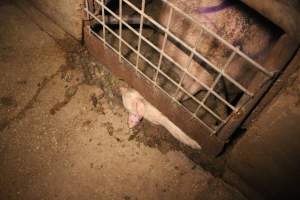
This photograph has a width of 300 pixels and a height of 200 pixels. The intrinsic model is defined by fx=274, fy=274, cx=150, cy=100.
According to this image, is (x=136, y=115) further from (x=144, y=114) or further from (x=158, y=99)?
(x=158, y=99)

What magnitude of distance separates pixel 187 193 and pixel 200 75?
1.06m

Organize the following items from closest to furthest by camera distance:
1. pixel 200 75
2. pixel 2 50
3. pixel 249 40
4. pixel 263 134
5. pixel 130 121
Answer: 1. pixel 263 134
2. pixel 249 40
3. pixel 200 75
4. pixel 130 121
5. pixel 2 50

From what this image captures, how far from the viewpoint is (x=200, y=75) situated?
248cm

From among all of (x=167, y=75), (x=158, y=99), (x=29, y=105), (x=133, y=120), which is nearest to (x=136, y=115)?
(x=133, y=120)

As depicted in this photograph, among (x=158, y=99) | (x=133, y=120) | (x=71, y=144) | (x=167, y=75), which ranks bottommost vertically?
(x=71, y=144)

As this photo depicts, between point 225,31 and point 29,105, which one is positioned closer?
point 225,31

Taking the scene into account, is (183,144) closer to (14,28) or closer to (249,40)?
(249,40)

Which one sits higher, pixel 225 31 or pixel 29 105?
pixel 225 31

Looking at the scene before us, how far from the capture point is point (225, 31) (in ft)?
6.89

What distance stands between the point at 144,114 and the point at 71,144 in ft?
2.42

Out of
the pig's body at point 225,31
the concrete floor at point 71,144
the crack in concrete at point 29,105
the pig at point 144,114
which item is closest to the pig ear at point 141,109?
the pig at point 144,114

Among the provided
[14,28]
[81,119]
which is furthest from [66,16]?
[81,119]

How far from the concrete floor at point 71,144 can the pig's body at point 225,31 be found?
70 centimetres

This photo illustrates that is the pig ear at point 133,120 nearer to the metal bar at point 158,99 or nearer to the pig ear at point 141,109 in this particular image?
the pig ear at point 141,109
